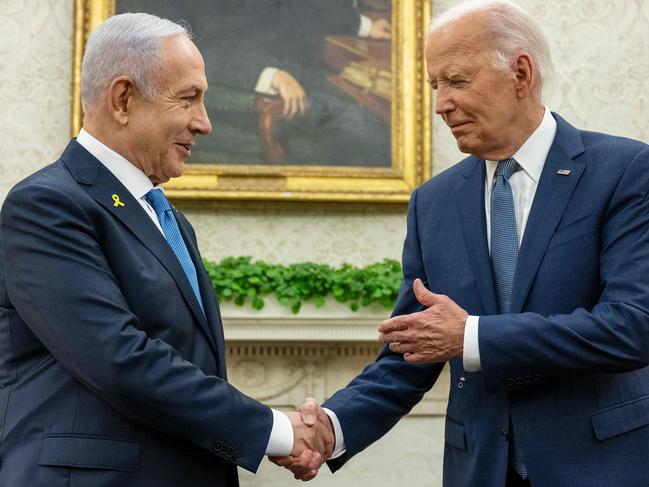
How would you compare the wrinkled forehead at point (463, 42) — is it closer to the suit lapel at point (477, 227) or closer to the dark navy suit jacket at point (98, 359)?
the suit lapel at point (477, 227)

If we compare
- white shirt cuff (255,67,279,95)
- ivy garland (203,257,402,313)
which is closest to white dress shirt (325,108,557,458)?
ivy garland (203,257,402,313)

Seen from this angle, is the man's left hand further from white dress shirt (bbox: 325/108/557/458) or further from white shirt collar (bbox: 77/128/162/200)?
white shirt collar (bbox: 77/128/162/200)

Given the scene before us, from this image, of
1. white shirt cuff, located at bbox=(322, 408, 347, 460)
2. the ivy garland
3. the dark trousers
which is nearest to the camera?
the dark trousers

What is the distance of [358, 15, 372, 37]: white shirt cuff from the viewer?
16.3ft

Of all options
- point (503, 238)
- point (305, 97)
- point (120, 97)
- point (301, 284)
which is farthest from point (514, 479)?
point (305, 97)

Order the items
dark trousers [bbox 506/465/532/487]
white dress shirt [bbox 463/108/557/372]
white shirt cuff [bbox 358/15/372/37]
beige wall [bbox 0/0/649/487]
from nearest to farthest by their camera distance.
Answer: dark trousers [bbox 506/465/532/487]
white dress shirt [bbox 463/108/557/372]
beige wall [bbox 0/0/649/487]
white shirt cuff [bbox 358/15/372/37]

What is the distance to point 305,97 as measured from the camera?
4910 mm

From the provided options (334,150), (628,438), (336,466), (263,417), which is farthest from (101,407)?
(334,150)

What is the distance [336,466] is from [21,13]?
3226 mm

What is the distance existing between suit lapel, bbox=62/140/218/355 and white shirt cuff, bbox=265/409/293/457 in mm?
272

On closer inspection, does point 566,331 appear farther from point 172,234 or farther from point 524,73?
point 172,234

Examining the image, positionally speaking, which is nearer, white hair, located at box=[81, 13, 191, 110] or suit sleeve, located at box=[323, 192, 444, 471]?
white hair, located at box=[81, 13, 191, 110]

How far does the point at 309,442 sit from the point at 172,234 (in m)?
0.66

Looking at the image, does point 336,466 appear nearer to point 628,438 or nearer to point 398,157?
point 628,438
